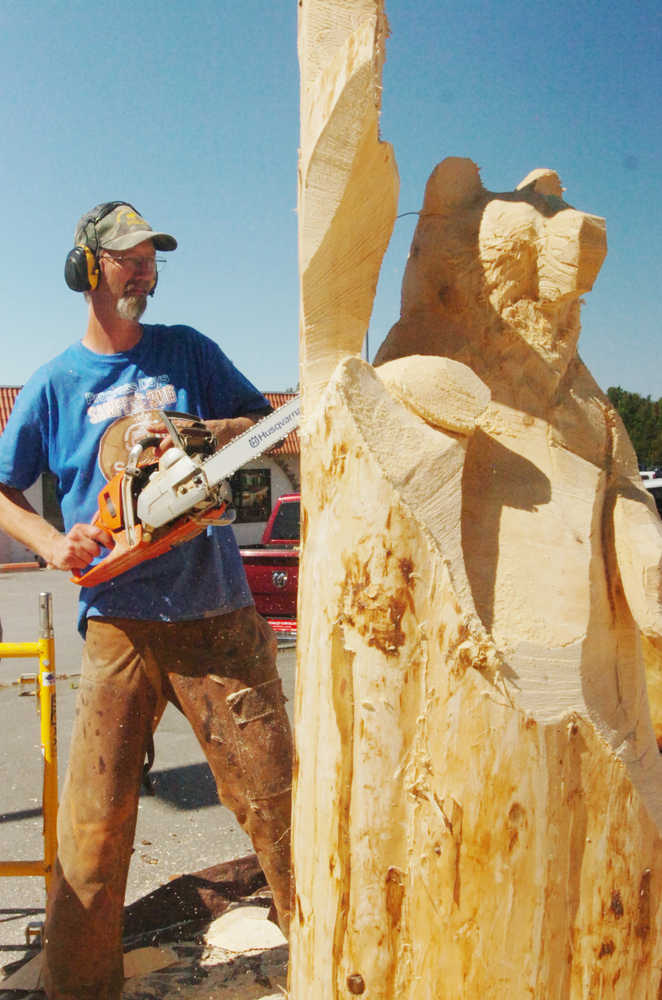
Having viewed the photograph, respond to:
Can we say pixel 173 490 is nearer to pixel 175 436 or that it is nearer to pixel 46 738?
pixel 175 436

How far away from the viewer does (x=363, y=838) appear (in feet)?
4.08

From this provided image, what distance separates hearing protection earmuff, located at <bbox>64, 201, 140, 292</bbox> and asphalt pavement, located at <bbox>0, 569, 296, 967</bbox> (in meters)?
1.97

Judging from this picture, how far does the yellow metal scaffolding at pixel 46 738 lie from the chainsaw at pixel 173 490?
2.17 feet

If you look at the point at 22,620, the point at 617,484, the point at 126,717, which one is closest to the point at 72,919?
the point at 126,717

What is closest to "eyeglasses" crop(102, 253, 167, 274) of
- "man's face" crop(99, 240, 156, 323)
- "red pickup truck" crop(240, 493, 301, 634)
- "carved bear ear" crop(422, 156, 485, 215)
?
"man's face" crop(99, 240, 156, 323)

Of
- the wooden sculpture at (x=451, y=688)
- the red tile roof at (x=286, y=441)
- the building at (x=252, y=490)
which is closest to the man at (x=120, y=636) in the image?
the wooden sculpture at (x=451, y=688)

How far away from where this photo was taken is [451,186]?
59.2 inches

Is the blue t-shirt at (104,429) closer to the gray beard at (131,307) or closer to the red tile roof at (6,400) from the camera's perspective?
the gray beard at (131,307)

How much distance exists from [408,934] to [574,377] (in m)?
0.97

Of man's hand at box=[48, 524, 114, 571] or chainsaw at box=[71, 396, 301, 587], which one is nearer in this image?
chainsaw at box=[71, 396, 301, 587]

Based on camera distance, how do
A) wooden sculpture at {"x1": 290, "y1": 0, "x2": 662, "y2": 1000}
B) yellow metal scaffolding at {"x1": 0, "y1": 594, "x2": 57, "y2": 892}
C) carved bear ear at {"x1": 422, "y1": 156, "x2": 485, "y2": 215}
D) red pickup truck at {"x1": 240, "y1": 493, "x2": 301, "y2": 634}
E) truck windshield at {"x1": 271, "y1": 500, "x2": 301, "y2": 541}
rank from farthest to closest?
truck windshield at {"x1": 271, "y1": 500, "x2": 301, "y2": 541}
red pickup truck at {"x1": 240, "y1": 493, "x2": 301, "y2": 634}
yellow metal scaffolding at {"x1": 0, "y1": 594, "x2": 57, "y2": 892}
carved bear ear at {"x1": 422, "y1": 156, "x2": 485, "y2": 215}
wooden sculpture at {"x1": 290, "y1": 0, "x2": 662, "y2": 1000}

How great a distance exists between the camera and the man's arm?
2014mm

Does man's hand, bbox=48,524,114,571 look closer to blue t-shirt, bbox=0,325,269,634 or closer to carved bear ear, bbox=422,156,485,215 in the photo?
blue t-shirt, bbox=0,325,269,634

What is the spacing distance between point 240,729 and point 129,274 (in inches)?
45.8
